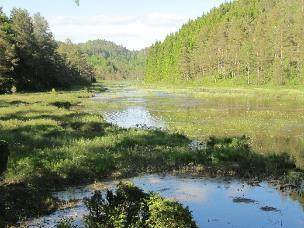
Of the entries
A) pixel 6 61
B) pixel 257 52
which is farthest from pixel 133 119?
pixel 257 52

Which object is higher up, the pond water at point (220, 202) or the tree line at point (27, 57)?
the tree line at point (27, 57)

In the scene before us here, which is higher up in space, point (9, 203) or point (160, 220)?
point (160, 220)

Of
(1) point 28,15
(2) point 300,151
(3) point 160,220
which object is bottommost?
(2) point 300,151

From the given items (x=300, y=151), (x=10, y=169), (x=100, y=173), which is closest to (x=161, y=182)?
(x=100, y=173)

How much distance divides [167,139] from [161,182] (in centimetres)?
935

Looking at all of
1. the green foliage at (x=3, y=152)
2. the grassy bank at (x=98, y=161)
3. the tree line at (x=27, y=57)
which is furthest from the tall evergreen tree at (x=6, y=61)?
the green foliage at (x=3, y=152)

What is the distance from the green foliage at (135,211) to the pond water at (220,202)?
3.47 metres

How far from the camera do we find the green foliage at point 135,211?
1017cm

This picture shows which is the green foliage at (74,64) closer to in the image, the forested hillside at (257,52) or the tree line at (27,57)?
the tree line at (27,57)

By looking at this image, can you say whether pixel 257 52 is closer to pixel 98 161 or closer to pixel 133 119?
pixel 133 119

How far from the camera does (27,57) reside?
98000mm

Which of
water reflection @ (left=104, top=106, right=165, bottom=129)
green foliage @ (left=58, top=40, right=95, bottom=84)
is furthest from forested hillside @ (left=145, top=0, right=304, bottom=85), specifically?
water reflection @ (left=104, top=106, right=165, bottom=129)

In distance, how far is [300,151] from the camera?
28.5 metres

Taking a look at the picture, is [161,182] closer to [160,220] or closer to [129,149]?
[129,149]
